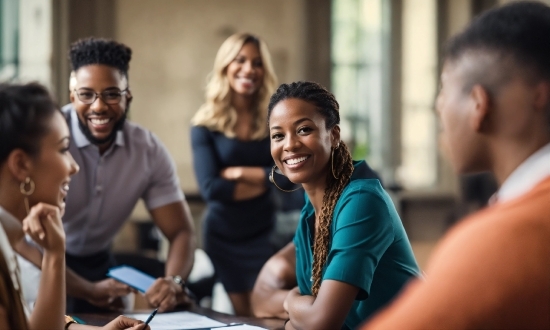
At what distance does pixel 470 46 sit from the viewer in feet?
3.81

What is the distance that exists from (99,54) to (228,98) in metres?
0.90

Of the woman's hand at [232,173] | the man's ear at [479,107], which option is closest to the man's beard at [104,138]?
the woman's hand at [232,173]

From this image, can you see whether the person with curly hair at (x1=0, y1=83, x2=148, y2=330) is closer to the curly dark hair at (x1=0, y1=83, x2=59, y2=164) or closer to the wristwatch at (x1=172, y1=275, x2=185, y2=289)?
the curly dark hair at (x1=0, y1=83, x2=59, y2=164)

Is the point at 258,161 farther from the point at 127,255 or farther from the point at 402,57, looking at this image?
the point at 402,57

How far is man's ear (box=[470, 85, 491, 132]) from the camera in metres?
1.11

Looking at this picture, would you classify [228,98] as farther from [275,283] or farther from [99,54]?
[275,283]

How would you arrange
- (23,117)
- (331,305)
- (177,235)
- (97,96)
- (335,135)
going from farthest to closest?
(177,235) → (97,96) → (335,135) → (331,305) → (23,117)

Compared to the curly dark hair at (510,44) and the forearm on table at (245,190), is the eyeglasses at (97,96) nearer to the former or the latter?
the forearm on table at (245,190)

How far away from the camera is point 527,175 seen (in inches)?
42.1

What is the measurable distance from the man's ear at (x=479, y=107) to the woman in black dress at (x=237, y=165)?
224 centimetres

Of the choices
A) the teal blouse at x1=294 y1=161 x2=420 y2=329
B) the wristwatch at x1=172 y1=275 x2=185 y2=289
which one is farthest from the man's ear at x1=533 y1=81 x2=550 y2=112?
the wristwatch at x1=172 y1=275 x2=185 y2=289

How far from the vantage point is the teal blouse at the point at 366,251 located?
5.87 feet

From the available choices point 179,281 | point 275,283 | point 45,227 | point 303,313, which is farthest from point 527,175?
point 179,281

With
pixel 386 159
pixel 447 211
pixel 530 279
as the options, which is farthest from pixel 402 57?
pixel 530 279
